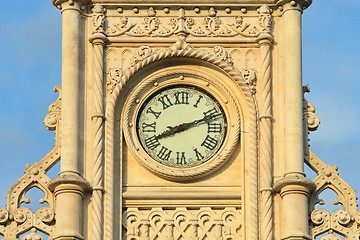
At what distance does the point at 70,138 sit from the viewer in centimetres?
3678

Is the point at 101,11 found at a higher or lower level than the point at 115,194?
higher

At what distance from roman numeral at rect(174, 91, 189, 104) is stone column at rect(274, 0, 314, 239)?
5.10 ft

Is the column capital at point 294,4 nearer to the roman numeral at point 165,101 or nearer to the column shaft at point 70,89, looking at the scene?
the roman numeral at point 165,101

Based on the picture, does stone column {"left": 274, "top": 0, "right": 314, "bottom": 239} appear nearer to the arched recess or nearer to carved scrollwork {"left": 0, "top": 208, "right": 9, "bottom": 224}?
the arched recess

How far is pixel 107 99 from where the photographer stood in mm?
37219

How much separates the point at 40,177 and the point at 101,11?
279 cm

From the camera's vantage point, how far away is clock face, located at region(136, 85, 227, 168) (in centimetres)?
3709

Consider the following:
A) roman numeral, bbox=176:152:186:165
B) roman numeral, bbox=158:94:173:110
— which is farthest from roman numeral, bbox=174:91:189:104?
roman numeral, bbox=176:152:186:165

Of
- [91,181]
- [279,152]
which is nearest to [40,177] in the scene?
[91,181]

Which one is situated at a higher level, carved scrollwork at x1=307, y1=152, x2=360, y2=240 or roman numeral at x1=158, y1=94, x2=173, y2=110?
roman numeral at x1=158, y1=94, x2=173, y2=110

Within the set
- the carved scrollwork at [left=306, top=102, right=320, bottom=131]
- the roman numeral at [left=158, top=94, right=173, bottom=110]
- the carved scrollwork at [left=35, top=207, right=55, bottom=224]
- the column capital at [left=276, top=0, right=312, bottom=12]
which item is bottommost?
the carved scrollwork at [left=35, top=207, right=55, bottom=224]

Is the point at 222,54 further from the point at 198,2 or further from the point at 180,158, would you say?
the point at 180,158

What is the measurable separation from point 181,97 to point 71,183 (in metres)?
2.37

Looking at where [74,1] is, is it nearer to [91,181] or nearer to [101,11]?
[101,11]
